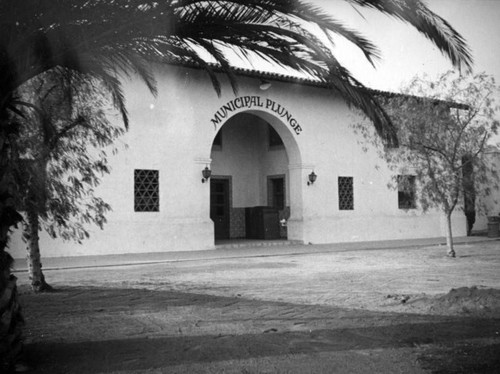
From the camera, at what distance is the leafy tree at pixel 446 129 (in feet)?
40.3

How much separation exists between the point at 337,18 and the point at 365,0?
1.55 ft

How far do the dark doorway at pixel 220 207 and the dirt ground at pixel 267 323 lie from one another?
913cm

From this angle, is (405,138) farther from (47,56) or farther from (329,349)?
(47,56)

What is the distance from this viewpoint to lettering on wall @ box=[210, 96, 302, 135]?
16.5 meters

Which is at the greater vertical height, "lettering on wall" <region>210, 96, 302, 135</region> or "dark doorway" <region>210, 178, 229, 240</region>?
"lettering on wall" <region>210, 96, 302, 135</region>

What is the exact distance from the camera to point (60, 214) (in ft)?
25.2

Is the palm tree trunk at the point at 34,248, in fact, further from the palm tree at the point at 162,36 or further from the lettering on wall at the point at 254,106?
the lettering on wall at the point at 254,106

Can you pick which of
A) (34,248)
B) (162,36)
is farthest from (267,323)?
(34,248)

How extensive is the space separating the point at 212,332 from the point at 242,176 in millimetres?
14715

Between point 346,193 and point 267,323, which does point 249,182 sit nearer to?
point 346,193

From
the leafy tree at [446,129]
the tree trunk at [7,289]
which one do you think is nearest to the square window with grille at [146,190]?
the leafy tree at [446,129]

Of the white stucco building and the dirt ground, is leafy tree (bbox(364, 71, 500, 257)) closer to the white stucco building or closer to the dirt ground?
the white stucco building

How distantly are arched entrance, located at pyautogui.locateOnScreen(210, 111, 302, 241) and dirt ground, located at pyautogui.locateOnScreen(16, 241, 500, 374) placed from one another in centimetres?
910

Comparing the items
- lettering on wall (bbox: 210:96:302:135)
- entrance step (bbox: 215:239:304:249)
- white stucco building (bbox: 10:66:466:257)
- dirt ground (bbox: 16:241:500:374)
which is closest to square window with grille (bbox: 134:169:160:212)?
white stucco building (bbox: 10:66:466:257)
